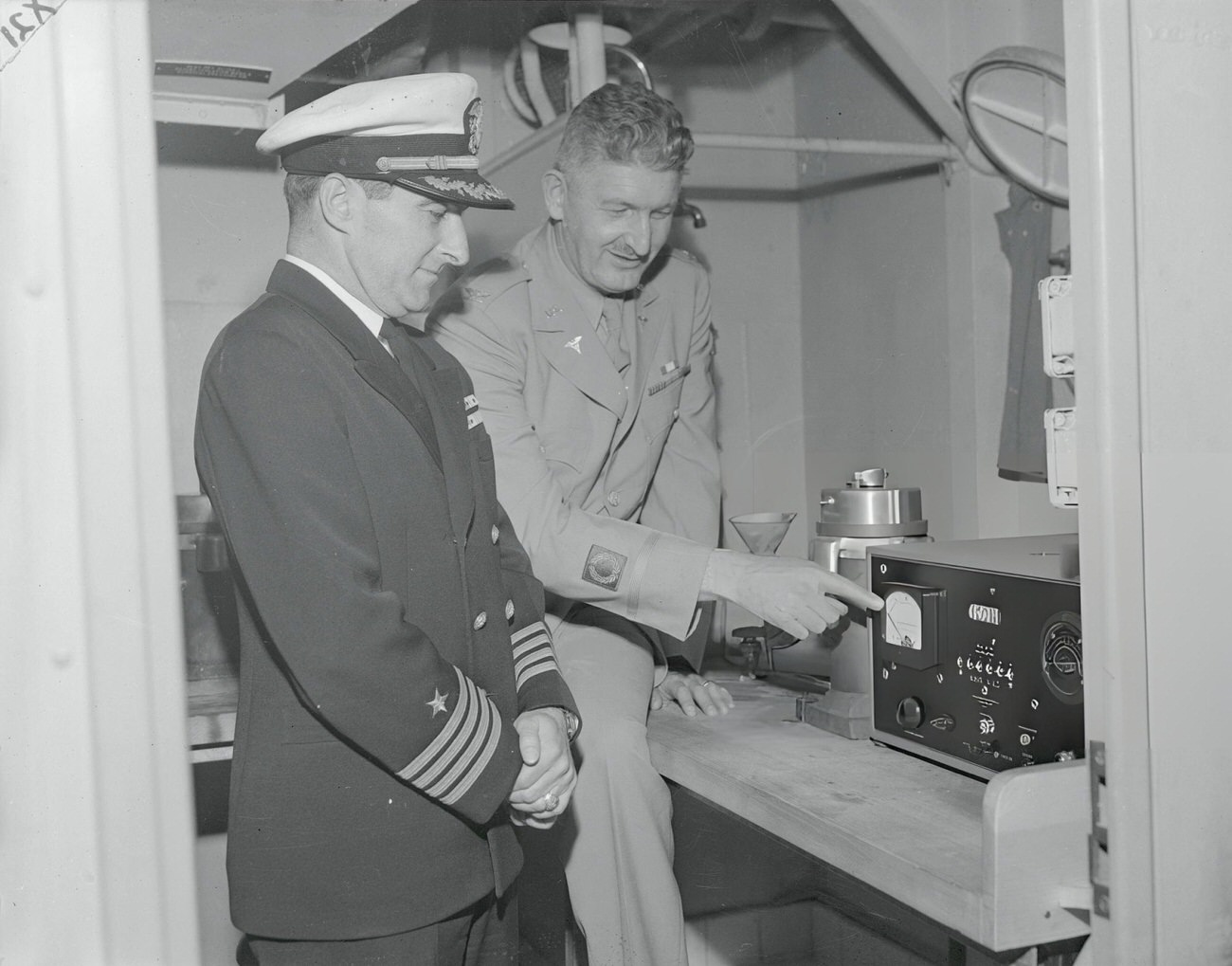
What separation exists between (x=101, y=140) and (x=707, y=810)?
6.19 ft

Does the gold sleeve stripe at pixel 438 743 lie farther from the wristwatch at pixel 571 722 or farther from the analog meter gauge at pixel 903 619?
the analog meter gauge at pixel 903 619

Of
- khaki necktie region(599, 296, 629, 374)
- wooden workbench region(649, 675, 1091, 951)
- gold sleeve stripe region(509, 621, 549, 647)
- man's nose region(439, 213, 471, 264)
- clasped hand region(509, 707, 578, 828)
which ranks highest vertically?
man's nose region(439, 213, 471, 264)

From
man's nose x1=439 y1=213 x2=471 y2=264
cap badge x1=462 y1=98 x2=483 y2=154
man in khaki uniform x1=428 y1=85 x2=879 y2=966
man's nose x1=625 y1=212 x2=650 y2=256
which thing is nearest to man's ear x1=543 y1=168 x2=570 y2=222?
man in khaki uniform x1=428 y1=85 x2=879 y2=966

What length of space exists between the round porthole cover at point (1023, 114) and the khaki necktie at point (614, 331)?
0.71 m

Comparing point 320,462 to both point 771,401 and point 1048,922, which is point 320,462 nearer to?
point 1048,922

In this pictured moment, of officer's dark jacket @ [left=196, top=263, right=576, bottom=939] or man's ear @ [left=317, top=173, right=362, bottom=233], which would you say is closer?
officer's dark jacket @ [left=196, top=263, right=576, bottom=939]

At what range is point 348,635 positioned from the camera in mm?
1086

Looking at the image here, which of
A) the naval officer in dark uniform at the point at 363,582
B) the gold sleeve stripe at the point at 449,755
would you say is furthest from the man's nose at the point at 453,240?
the gold sleeve stripe at the point at 449,755

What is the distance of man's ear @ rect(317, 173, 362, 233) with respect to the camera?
121cm

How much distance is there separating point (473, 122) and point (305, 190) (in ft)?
0.75

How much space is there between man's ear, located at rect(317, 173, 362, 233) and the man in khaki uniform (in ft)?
1.73

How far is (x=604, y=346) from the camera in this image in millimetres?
1894

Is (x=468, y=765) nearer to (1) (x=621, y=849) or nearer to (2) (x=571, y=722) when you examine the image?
(2) (x=571, y=722)

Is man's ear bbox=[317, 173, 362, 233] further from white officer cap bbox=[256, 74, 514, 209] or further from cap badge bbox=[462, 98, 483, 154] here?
cap badge bbox=[462, 98, 483, 154]
